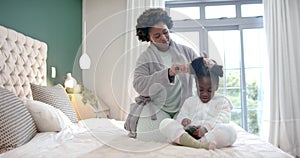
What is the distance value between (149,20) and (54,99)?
1.36 m

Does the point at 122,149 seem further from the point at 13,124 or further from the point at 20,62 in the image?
the point at 20,62

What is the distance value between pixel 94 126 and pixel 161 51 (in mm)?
684

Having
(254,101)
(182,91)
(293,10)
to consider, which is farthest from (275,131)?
(182,91)

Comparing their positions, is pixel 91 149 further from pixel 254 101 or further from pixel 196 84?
pixel 254 101

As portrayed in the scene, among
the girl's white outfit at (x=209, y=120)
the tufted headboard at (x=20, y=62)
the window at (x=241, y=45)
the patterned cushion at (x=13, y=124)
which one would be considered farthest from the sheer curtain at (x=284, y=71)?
the patterned cushion at (x=13, y=124)

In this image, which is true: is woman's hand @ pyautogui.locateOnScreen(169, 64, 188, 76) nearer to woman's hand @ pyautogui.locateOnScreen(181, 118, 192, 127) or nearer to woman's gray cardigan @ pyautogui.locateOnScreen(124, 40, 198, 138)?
woman's gray cardigan @ pyautogui.locateOnScreen(124, 40, 198, 138)

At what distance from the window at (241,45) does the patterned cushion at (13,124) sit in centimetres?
267

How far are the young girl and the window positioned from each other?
2.41 metres

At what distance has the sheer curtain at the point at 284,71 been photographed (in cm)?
342

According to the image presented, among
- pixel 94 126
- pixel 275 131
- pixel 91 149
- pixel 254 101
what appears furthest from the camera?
pixel 254 101

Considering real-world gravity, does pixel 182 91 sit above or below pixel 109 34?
below

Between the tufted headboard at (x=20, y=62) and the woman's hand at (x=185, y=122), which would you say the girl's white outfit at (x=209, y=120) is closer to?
the woman's hand at (x=185, y=122)

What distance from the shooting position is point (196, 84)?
4.40 ft

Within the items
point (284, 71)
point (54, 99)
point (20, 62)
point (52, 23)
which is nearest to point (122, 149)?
point (54, 99)
